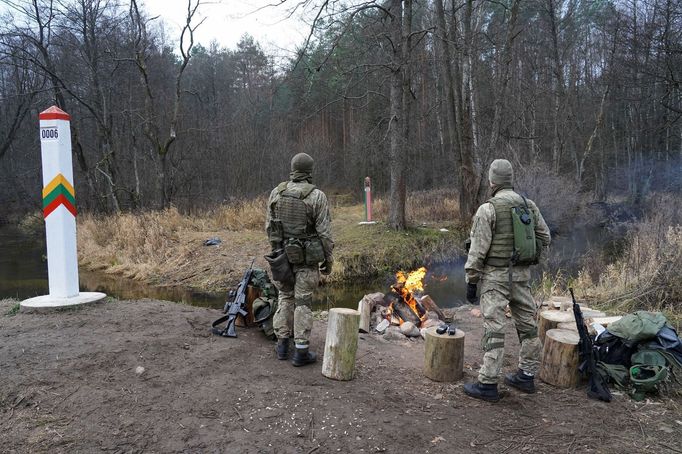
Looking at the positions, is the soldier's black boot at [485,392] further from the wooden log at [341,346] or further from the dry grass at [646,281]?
the dry grass at [646,281]

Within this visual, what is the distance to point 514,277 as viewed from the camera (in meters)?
4.35

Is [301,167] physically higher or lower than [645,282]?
higher

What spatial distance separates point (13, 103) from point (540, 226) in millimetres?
30945

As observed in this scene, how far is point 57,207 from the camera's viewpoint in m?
5.50

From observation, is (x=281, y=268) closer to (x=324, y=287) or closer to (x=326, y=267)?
(x=326, y=267)

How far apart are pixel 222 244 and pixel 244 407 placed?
12.0m

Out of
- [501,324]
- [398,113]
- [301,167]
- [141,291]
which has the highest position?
[398,113]

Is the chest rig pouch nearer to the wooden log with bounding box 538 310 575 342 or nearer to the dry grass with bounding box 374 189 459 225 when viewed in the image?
the wooden log with bounding box 538 310 575 342

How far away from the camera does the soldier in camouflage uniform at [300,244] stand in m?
4.75

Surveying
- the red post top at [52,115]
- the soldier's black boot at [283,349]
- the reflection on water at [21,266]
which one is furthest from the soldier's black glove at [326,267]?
the reflection on water at [21,266]

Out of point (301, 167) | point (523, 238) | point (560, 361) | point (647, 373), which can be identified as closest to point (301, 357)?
point (301, 167)

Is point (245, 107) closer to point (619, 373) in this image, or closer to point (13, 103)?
point (13, 103)

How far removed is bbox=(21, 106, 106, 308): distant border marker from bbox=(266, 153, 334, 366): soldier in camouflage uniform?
8.38 ft

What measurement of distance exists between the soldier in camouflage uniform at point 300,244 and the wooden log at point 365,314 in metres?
2.12
